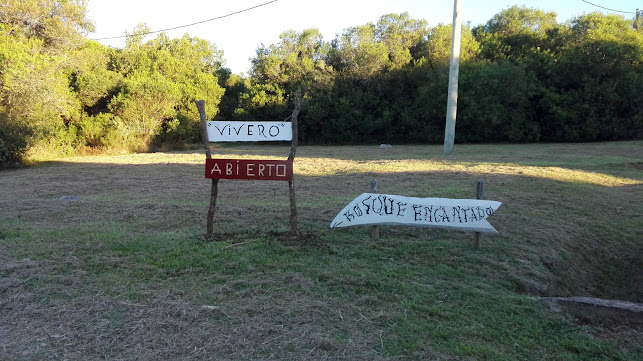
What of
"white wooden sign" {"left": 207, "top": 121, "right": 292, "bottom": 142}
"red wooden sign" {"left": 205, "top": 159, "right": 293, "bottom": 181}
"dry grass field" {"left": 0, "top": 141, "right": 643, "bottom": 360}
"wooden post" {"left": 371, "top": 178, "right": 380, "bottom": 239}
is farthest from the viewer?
"wooden post" {"left": 371, "top": 178, "right": 380, "bottom": 239}

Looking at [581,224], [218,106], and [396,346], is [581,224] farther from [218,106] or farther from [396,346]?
[218,106]

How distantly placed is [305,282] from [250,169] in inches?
65.7

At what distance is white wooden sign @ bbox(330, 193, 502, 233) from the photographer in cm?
549

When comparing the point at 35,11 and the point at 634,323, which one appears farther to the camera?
the point at 35,11

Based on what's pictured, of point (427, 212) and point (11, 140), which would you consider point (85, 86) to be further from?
point (427, 212)

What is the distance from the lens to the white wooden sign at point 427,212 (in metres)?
5.49

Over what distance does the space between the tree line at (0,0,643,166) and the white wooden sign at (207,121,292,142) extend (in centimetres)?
1394

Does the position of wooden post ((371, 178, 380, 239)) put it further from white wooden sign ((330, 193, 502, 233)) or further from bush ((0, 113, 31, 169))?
bush ((0, 113, 31, 169))

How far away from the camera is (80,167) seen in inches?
584

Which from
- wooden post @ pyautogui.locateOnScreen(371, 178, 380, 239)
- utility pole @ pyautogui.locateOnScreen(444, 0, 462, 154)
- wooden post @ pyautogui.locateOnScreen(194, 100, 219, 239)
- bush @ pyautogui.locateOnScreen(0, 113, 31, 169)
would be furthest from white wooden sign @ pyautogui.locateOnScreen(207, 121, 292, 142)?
utility pole @ pyautogui.locateOnScreen(444, 0, 462, 154)

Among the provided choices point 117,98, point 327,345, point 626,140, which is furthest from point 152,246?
point 626,140

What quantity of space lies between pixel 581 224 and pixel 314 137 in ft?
82.3

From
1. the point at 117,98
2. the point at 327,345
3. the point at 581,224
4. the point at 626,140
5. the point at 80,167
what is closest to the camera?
the point at 327,345

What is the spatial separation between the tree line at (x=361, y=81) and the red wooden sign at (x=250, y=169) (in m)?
14.1
